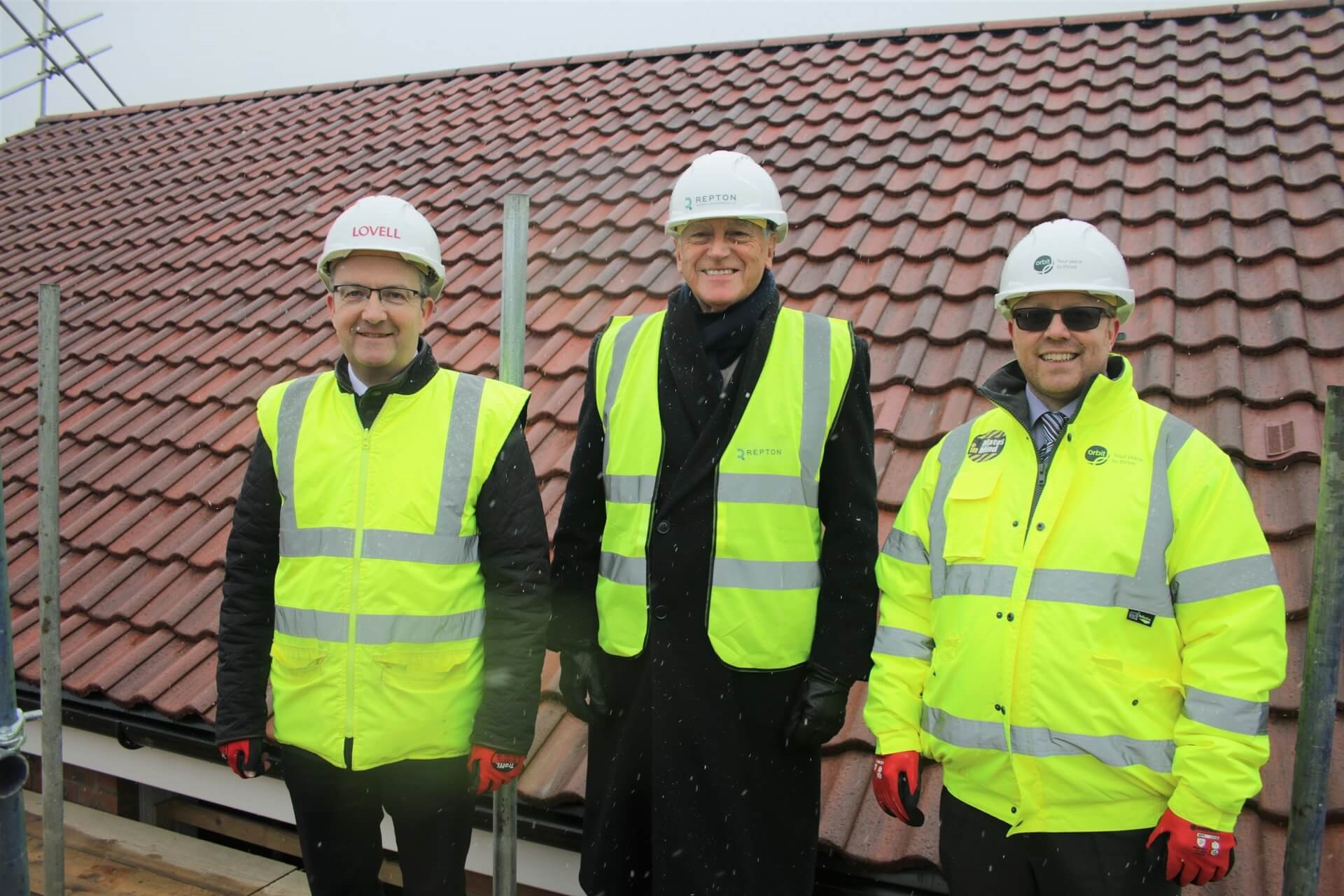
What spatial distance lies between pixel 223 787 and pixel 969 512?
2923mm

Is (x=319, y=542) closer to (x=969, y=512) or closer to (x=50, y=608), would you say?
(x=50, y=608)

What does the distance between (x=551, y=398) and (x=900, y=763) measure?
247 centimetres

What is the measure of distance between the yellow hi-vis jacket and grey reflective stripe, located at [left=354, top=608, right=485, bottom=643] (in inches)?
39.3

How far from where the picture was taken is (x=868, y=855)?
8.09ft

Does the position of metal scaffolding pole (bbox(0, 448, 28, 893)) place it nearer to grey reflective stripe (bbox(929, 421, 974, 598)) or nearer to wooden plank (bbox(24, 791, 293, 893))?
wooden plank (bbox(24, 791, 293, 893))

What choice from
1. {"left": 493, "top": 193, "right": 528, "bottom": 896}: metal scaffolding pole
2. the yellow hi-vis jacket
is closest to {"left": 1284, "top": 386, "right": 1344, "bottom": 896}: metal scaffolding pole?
the yellow hi-vis jacket

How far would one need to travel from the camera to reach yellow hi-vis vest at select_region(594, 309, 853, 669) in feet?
6.91

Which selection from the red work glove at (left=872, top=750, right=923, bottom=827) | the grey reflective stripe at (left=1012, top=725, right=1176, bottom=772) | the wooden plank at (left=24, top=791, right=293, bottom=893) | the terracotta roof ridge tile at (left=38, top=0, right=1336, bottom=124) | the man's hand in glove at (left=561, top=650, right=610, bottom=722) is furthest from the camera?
the terracotta roof ridge tile at (left=38, top=0, right=1336, bottom=124)

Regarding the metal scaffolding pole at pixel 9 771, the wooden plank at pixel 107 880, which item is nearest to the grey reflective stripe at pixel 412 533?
the metal scaffolding pole at pixel 9 771

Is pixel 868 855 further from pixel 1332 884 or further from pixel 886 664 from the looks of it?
pixel 1332 884

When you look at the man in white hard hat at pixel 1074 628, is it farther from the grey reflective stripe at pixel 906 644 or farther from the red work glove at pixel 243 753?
the red work glove at pixel 243 753

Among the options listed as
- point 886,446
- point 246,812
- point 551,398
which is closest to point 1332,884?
point 886,446

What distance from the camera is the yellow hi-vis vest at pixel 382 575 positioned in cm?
220

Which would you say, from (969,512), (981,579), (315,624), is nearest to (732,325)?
(969,512)
